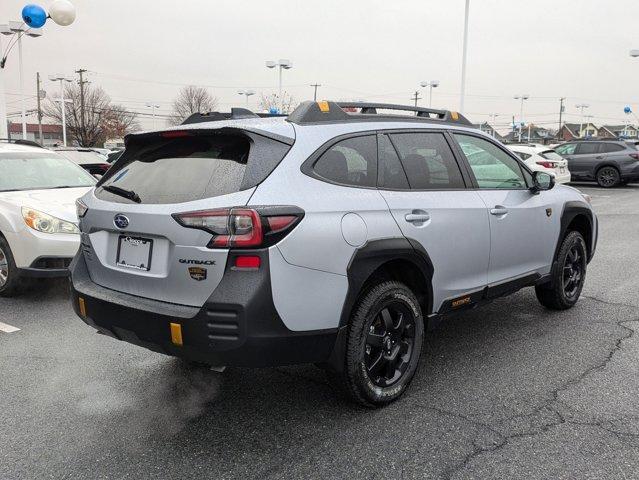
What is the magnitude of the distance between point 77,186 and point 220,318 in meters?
4.74

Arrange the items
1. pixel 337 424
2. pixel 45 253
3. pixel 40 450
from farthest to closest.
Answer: pixel 45 253 < pixel 337 424 < pixel 40 450

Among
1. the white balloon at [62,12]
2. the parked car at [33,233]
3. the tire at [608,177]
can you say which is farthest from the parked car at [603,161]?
the parked car at [33,233]

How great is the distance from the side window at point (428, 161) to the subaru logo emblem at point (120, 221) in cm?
167

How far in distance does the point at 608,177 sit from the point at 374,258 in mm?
19777

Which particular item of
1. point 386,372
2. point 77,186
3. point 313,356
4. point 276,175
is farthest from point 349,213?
point 77,186

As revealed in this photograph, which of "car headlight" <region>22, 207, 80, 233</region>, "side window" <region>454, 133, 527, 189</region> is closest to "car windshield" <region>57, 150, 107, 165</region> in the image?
"car headlight" <region>22, 207, 80, 233</region>

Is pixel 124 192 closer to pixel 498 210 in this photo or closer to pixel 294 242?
pixel 294 242

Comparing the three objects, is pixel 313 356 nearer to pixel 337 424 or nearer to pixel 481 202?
pixel 337 424

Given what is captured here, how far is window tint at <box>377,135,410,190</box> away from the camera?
3.34 metres

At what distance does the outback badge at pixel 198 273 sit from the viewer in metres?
2.68

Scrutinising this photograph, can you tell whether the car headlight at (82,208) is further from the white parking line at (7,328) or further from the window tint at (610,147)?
the window tint at (610,147)

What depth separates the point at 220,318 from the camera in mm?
2654

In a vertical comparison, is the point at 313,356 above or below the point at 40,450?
above

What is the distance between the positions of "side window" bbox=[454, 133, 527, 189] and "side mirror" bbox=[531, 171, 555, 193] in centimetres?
9
